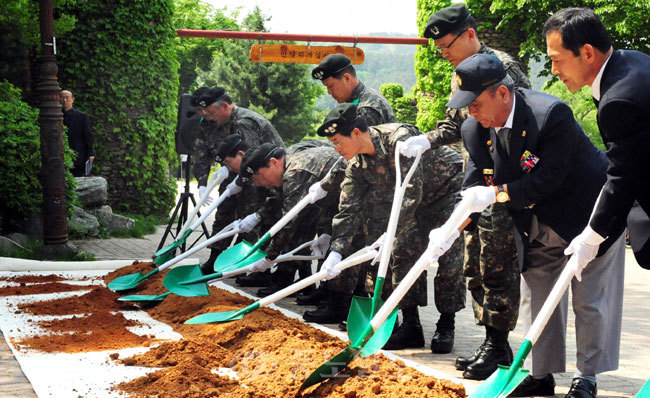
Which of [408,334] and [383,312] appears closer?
[383,312]

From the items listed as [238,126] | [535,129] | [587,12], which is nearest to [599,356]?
[535,129]

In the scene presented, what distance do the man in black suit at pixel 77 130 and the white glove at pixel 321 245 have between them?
5.00 metres

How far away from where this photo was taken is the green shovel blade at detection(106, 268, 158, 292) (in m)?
6.44

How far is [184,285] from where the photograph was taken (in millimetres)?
5770

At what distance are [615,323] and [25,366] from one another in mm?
3288

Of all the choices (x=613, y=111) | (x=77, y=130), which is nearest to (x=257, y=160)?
(x=613, y=111)

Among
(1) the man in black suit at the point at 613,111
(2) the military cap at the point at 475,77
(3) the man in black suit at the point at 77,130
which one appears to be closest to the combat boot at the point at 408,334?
(2) the military cap at the point at 475,77

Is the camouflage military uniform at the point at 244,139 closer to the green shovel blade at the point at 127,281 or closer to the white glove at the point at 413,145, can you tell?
the green shovel blade at the point at 127,281

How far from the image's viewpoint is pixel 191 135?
9.42 metres

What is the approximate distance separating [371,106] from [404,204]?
4.52ft

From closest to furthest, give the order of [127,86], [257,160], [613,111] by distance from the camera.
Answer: [613,111] → [257,160] → [127,86]

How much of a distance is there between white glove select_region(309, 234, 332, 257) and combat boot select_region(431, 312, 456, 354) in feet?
5.52

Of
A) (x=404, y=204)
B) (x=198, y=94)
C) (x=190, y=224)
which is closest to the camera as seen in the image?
(x=404, y=204)

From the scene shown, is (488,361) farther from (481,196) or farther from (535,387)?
(481,196)
